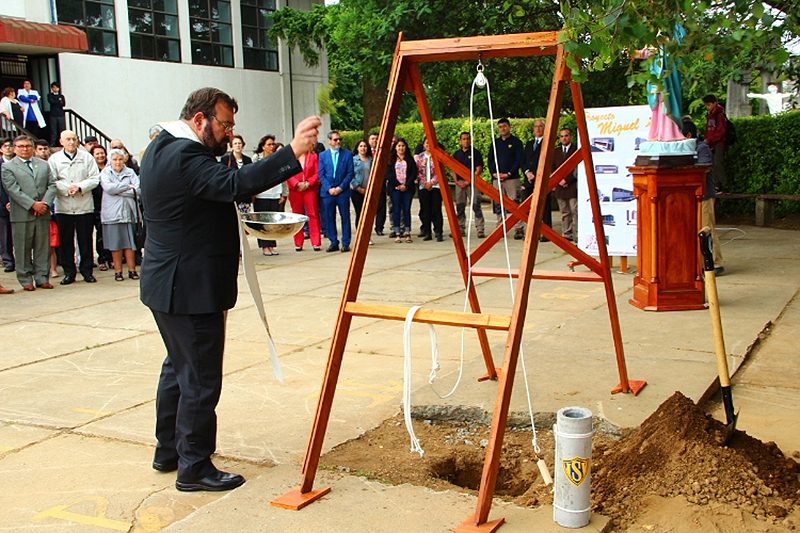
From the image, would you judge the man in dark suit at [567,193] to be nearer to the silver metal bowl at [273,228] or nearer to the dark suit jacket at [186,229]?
the silver metal bowl at [273,228]

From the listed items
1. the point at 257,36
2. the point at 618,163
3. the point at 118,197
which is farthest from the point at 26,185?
the point at 257,36

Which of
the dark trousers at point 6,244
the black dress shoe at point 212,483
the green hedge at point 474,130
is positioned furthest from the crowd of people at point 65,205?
the green hedge at point 474,130

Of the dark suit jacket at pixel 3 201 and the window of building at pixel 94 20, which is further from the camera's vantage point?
the window of building at pixel 94 20

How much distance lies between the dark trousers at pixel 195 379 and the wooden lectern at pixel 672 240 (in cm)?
518

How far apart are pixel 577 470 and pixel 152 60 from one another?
73.3 ft

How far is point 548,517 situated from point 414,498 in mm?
633

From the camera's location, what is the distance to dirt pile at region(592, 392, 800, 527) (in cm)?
386

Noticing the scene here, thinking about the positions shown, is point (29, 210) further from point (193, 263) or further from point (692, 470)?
point (692, 470)

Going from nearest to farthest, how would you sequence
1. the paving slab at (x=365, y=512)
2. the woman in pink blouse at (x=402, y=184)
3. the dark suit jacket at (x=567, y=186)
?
the paving slab at (x=365, y=512), the dark suit jacket at (x=567, y=186), the woman in pink blouse at (x=402, y=184)

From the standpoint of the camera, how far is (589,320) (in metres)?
7.96

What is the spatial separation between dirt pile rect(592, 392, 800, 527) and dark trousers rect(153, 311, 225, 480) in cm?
189

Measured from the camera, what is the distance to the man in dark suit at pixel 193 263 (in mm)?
4199

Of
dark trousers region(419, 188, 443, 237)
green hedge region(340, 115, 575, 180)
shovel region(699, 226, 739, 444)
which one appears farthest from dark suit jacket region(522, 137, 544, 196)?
shovel region(699, 226, 739, 444)

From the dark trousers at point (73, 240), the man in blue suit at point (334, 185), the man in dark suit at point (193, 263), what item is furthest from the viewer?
the man in blue suit at point (334, 185)
